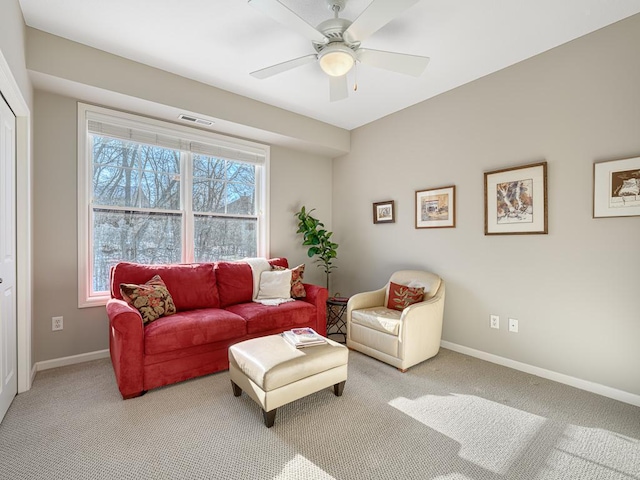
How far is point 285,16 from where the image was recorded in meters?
1.84

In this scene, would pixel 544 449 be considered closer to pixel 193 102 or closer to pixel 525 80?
pixel 525 80

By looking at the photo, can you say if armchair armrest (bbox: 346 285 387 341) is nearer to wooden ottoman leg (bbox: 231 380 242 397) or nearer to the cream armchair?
the cream armchair

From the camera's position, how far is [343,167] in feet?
15.6

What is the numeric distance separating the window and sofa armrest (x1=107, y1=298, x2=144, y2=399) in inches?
41.1

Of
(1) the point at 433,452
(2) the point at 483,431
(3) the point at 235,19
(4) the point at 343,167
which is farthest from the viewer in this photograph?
(4) the point at 343,167

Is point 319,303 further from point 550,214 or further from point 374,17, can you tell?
point 374,17

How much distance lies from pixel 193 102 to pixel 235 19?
1.15 metres

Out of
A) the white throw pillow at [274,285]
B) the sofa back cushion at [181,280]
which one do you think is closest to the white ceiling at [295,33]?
the sofa back cushion at [181,280]

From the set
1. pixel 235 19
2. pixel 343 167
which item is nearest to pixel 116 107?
pixel 235 19

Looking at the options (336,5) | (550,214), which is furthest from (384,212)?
(336,5)

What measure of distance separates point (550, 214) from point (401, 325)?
5.28ft

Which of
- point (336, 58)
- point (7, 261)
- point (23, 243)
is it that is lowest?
point (7, 261)

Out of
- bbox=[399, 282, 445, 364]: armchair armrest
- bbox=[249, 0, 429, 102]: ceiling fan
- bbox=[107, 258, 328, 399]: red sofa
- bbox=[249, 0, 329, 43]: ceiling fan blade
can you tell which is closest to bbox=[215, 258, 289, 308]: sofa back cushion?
bbox=[107, 258, 328, 399]: red sofa

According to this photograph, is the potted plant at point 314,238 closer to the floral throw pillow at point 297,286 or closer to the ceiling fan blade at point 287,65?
the floral throw pillow at point 297,286
